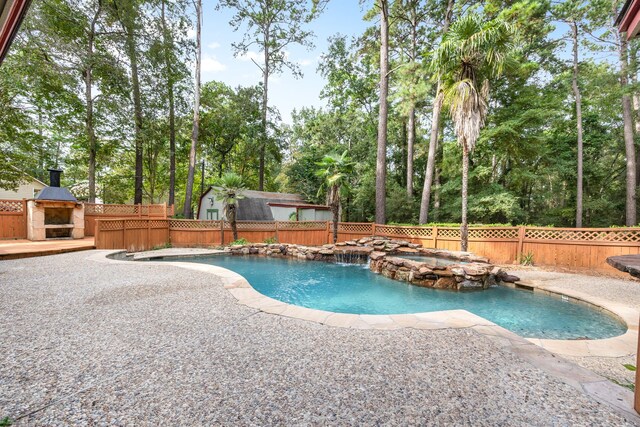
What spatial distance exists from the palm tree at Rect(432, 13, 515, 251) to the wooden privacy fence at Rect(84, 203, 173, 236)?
1302 cm

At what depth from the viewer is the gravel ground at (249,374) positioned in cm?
159

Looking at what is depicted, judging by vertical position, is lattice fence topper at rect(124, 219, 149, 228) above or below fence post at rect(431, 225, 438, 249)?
above

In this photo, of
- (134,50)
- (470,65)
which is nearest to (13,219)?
(134,50)

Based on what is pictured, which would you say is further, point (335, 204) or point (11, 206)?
point (335, 204)

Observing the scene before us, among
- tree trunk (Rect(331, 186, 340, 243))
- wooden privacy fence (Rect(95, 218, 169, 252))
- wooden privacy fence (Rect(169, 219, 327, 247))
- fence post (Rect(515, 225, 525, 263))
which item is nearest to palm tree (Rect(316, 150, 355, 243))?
tree trunk (Rect(331, 186, 340, 243))

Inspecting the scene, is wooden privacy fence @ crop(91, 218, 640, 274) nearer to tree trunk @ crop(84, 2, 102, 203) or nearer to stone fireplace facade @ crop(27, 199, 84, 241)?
stone fireplace facade @ crop(27, 199, 84, 241)

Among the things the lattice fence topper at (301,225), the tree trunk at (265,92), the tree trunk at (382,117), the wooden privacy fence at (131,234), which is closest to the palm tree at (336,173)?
the tree trunk at (382,117)

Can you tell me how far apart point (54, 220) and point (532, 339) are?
14538 mm

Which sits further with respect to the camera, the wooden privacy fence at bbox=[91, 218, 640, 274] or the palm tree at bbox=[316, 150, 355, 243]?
the palm tree at bbox=[316, 150, 355, 243]

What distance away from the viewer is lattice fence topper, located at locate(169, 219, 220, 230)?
11.8 meters

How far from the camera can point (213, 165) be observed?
24078 mm

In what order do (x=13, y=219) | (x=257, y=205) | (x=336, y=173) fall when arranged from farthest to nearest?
1. (x=257, y=205)
2. (x=336, y=173)
3. (x=13, y=219)

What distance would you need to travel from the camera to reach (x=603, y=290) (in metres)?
5.35

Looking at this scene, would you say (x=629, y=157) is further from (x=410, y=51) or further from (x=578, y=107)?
(x=410, y=51)
